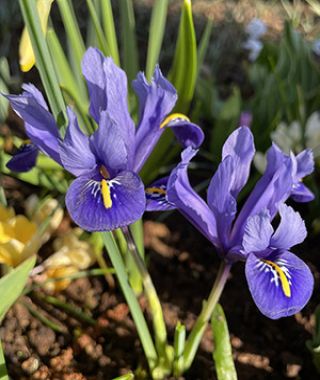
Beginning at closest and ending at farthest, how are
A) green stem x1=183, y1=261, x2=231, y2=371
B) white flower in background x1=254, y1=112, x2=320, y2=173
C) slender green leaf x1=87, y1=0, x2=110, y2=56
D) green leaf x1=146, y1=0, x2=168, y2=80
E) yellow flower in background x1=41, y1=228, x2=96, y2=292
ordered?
green stem x1=183, y1=261, x2=231, y2=371, slender green leaf x1=87, y1=0, x2=110, y2=56, yellow flower in background x1=41, y1=228, x2=96, y2=292, green leaf x1=146, y1=0, x2=168, y2=80, white flower in background x1=254, y1=112, x2=320, y2=173

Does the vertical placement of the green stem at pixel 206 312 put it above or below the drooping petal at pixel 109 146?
below

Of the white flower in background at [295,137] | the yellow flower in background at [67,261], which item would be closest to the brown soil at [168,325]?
the yellow flower in background at [67,261]

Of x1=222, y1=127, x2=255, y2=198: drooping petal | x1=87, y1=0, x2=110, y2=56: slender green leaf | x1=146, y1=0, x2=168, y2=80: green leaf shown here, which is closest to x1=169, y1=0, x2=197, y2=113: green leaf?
x1=146, y1=0, x2=168, y2=80: green leaf

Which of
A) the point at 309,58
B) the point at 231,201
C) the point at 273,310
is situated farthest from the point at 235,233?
the point at 309,58

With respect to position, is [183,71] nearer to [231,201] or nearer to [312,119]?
[312,119]

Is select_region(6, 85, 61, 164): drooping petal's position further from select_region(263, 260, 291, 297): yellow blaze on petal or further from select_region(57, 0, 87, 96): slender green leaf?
select_region(263, 260, 291, 297): yellow blaze on petal

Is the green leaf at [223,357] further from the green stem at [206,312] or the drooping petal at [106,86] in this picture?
the drooping petal at [106,86]
